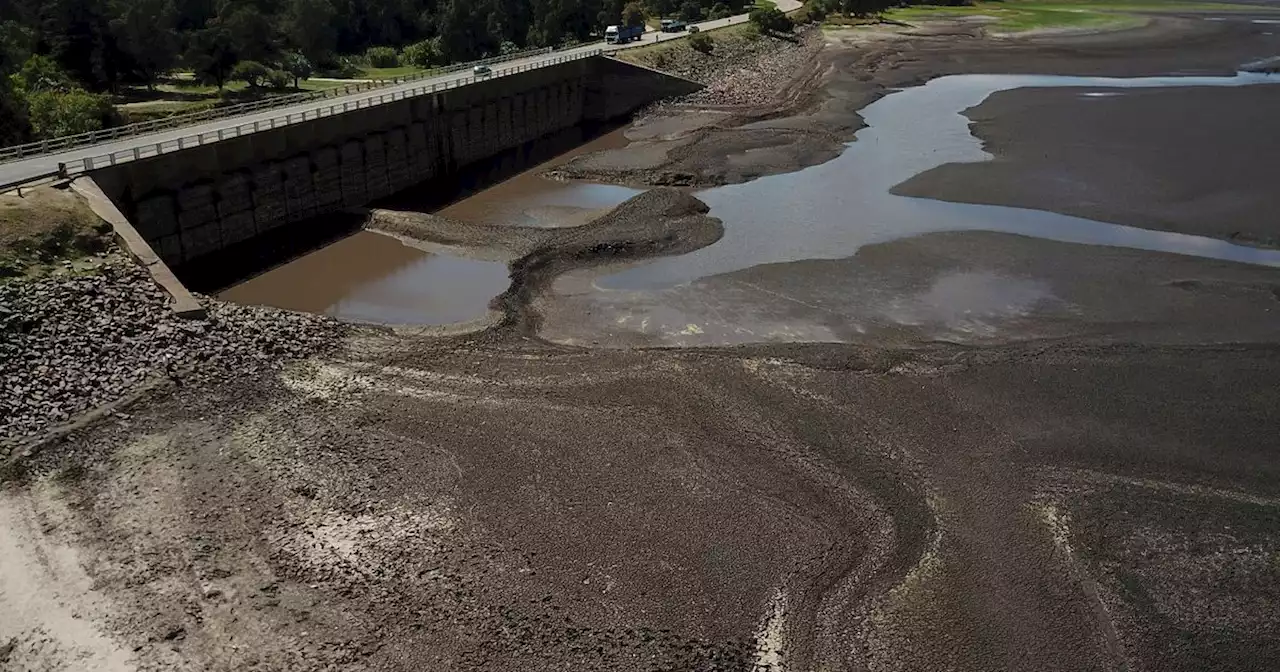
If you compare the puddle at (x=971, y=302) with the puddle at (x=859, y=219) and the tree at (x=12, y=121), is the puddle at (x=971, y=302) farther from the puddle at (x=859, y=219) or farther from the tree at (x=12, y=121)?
the tree at (x=12, y=121)

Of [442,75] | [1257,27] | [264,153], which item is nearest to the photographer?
[264,153]

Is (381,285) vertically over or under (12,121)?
under

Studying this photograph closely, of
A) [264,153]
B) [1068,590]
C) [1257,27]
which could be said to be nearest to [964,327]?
[1068,590]

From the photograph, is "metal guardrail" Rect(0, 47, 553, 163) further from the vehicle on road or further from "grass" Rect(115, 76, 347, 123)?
the vehicle on road

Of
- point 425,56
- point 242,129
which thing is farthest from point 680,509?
point 425,56

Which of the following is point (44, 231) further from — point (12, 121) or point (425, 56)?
point (425, 56)

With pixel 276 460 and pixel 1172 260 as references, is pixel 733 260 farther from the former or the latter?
pixel 276 460

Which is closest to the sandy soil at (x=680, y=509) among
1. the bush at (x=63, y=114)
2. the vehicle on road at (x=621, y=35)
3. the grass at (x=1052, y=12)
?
the bush at (x=63, y=114)
